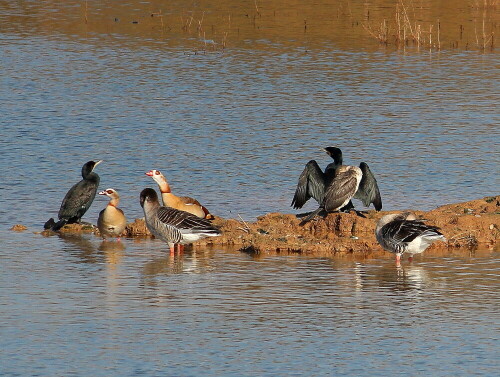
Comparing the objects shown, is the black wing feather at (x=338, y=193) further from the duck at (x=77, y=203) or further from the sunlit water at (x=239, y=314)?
the duck at (x=77, y=203)

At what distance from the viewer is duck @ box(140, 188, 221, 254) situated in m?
14.8

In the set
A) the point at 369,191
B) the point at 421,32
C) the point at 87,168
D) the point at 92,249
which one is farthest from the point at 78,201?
the point at 421,32

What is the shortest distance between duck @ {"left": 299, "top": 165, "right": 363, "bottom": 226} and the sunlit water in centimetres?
134

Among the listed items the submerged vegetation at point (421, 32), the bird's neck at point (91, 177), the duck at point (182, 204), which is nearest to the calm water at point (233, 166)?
the submerged vegetation at point (421, 32)

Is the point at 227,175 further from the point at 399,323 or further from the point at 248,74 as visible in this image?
the point at 248,74

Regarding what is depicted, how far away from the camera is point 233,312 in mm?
12031

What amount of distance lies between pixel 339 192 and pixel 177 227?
237 cm

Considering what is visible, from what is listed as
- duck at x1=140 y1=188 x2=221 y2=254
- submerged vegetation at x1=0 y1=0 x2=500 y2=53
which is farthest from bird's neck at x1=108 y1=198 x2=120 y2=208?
submerged vegetation at x1=0 y1=0 x2=500 y2=53

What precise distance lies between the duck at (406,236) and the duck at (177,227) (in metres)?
2.08

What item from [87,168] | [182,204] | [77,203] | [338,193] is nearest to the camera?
[338,193]

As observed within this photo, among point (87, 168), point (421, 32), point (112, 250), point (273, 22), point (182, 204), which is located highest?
point (273, 22)

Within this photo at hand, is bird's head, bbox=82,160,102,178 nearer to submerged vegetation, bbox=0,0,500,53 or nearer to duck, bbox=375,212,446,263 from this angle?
duck, bbox=375,212,446,263

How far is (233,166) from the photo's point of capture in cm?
2073

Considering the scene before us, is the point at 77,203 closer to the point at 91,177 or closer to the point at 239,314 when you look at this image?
the point at 91,177
